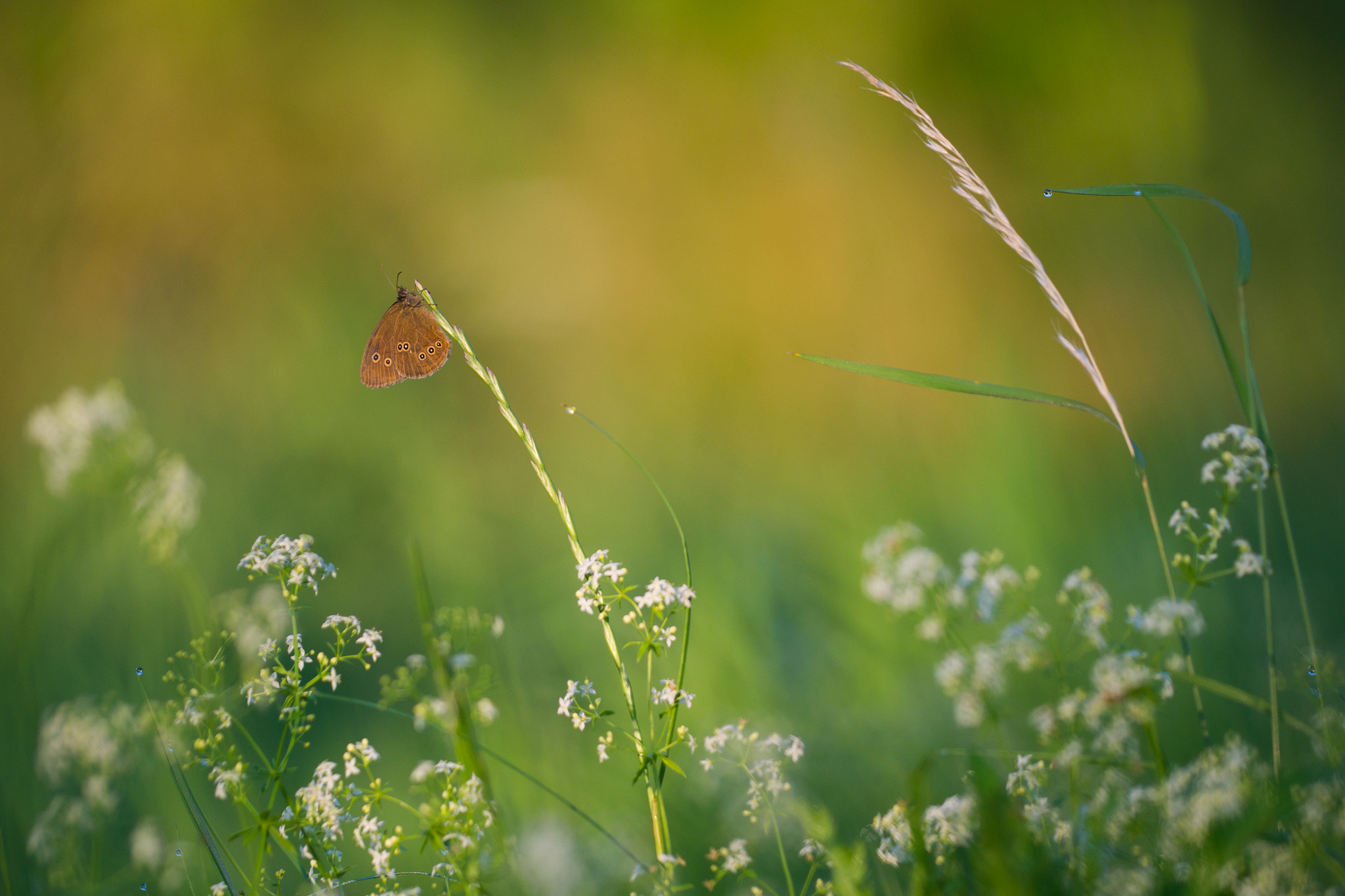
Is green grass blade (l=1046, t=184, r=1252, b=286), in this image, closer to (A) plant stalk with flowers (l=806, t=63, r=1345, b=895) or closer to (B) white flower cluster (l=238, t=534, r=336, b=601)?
(A) plant stalk with flowers (l=806, t=63, r=1345, b=895)

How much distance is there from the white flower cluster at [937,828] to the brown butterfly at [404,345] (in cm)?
119

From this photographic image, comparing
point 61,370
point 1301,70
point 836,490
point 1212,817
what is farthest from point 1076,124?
point 61,370

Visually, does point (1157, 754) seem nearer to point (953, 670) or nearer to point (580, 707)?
point (953, 670)

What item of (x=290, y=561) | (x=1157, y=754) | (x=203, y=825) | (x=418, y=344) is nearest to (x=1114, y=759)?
(x=1157, y=754)

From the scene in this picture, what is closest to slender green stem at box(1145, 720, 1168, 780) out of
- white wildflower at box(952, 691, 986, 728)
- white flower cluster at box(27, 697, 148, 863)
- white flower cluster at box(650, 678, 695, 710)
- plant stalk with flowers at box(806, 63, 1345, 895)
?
plant stalk with flowers at box(806, 63, 1345, 895)

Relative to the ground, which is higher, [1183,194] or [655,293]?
[1183,194]

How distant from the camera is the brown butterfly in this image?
60.9 inches

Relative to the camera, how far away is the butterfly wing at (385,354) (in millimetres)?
1582

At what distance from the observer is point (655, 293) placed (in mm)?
2803

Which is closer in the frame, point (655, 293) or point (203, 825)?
point (203, 825)

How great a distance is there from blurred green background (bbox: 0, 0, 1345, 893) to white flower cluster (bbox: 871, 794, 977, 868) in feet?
1.77

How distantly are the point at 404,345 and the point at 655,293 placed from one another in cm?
137

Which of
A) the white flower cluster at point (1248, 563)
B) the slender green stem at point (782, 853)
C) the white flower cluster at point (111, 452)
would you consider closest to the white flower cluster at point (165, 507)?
the white flower cluster at point (111, 452)

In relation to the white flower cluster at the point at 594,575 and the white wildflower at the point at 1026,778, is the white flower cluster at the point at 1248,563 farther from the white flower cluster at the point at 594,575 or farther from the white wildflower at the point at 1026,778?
the white flower cluster at the point at 594,575
